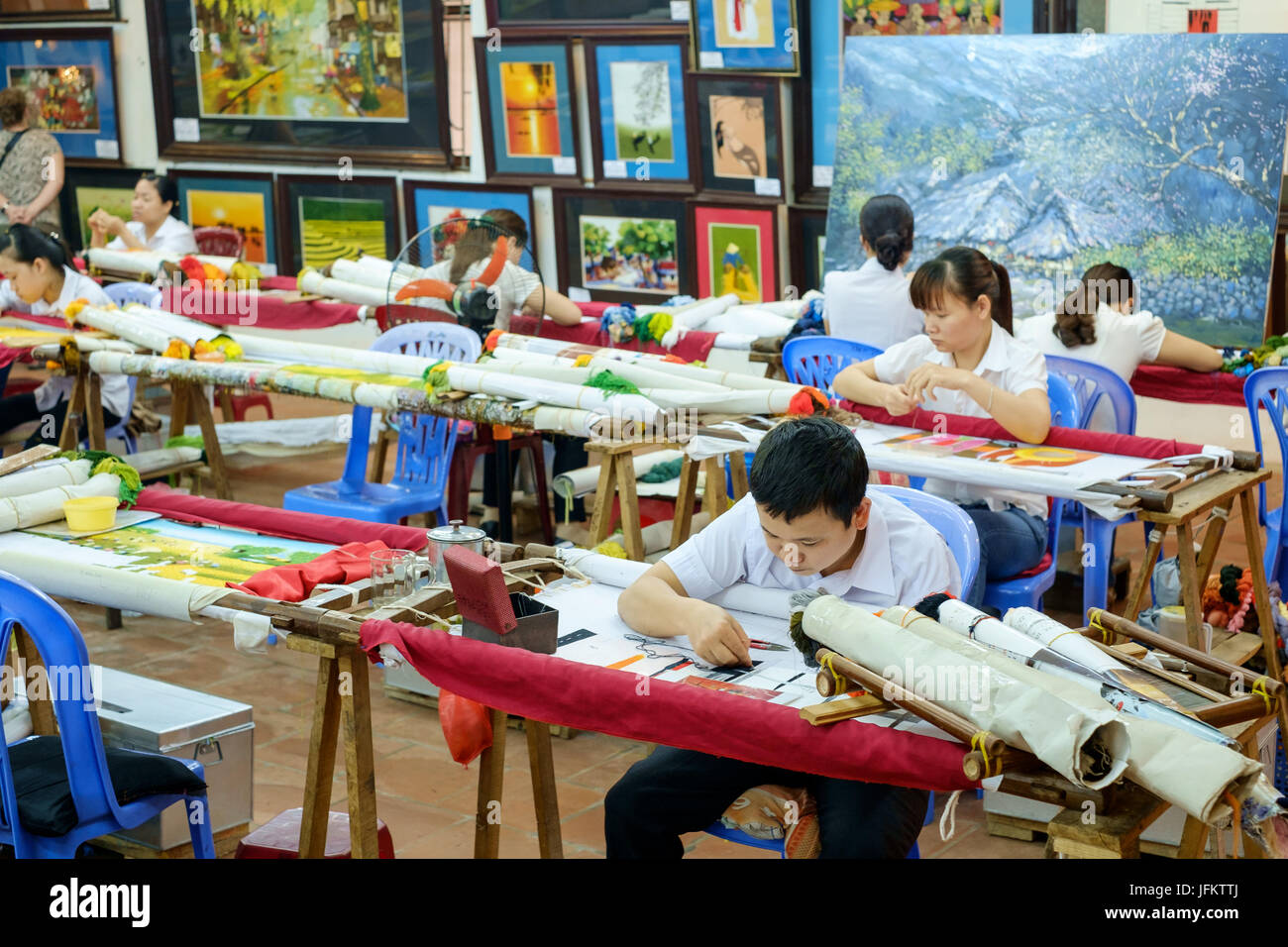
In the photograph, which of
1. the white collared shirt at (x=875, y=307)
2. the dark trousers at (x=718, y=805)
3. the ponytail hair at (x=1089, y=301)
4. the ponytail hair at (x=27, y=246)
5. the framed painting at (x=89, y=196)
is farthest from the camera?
the framed painting at (x=89, y=196)

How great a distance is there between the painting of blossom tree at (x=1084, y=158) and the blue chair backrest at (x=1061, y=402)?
2.06 m

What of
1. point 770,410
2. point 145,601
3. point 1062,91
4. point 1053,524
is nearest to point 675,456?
point 770,410

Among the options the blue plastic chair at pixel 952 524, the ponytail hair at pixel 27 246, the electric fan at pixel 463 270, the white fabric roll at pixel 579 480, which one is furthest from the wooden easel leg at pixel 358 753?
the ponytail hair at pixel 27 246

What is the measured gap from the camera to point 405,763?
13.9ft

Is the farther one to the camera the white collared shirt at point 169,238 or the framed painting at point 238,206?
the framed painting at point 238,206

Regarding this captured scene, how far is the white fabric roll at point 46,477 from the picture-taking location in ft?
12.6

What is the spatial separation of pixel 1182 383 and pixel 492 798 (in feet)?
12.0

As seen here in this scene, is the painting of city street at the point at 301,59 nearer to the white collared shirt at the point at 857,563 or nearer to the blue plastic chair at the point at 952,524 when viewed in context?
the blue plastic chair at the point at 952,524

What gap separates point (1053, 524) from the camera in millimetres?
4555

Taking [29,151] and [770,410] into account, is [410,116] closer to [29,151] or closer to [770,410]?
[29,151]

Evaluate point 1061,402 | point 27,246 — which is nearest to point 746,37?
point 27,246

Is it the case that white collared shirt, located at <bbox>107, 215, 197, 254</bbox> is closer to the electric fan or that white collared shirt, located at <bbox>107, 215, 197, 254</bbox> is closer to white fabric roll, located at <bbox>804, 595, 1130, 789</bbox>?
the electric fan

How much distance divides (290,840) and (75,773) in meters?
0.56

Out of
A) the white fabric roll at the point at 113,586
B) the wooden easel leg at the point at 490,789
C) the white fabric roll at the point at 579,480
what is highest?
the white fabric roll at the point at 113,586
